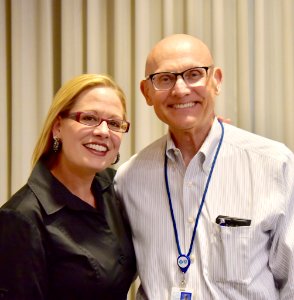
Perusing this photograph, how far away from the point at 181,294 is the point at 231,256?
0.20 meters

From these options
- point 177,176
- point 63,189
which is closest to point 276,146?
point 177,176

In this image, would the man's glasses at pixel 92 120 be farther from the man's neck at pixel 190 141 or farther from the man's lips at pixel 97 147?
the man's neck at pixel 190 141

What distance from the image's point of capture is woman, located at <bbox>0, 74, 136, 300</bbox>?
1283 mm

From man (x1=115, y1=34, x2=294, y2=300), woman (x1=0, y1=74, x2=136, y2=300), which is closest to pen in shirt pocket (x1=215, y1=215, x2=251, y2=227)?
man (x1=115, y1=34, x2=294, y2=300)

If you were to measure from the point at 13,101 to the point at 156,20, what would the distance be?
0.85 meters

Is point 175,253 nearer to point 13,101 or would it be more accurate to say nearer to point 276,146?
point 276,146

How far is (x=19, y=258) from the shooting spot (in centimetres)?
127

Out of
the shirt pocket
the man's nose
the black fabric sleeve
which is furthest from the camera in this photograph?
the man's nose

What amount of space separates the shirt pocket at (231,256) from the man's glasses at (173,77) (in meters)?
0.51

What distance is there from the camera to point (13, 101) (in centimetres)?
229

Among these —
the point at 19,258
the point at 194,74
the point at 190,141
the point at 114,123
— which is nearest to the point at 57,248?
the point at 19,258

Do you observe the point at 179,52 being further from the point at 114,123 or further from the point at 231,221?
the point at 231,221

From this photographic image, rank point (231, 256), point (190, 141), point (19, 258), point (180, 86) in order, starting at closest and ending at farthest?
point (19, 258) → point (231, 256) → point (180, 86) → point (190, 141)

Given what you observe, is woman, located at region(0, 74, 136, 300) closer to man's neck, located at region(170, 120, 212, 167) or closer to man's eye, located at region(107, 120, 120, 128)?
man's eye, located at region(107, 120, 120, 128)
